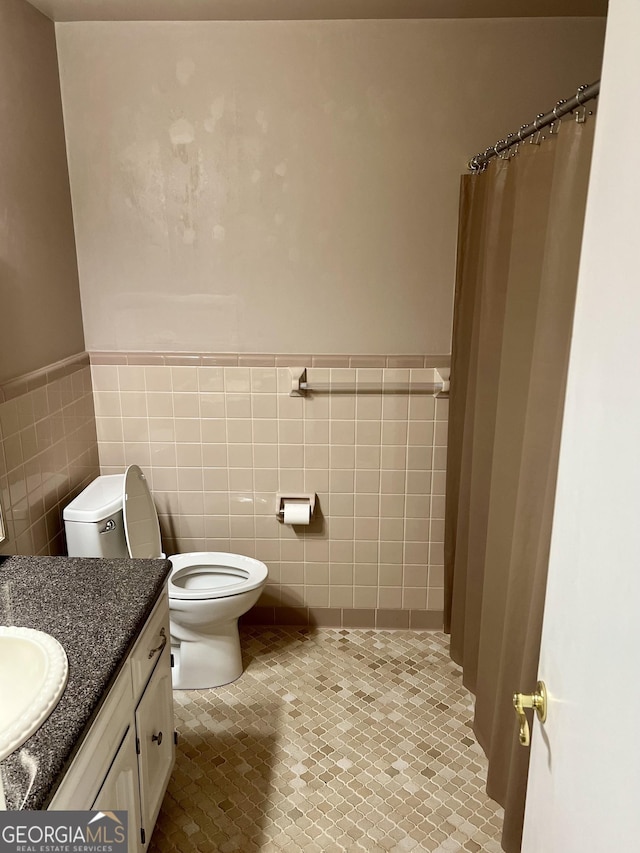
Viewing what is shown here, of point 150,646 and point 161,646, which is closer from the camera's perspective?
point 150,646

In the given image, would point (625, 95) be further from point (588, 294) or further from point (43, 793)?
point (43, 793)

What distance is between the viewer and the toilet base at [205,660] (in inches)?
101

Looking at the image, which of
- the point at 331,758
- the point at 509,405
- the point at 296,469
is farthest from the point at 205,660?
the point at 509,405

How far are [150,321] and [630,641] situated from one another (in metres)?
2.34

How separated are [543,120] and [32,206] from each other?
1690mm

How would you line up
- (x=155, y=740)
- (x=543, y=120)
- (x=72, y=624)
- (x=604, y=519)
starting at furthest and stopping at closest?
(x=155, y=740) → (x=543, y=120) → (x=72, y=624) → (x=604, y=519)

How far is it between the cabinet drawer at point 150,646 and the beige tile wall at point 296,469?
999mm

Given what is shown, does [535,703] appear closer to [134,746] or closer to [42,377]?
[134,746]

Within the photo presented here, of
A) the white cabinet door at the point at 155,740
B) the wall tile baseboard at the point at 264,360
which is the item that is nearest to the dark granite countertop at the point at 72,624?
the white cabinet door at the point at 155,740

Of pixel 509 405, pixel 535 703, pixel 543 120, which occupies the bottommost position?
pixel 535 703

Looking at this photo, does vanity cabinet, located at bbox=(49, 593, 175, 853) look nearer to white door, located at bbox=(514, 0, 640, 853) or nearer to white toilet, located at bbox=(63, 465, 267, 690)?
white toilet, located at bbox=(63, 465, 267, 690)

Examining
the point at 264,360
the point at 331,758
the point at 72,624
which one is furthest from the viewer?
the point at 264,360

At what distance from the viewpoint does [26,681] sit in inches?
53.6

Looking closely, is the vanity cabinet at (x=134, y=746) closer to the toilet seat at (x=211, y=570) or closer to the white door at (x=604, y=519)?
the toilet seat at (x=211, y=570)
